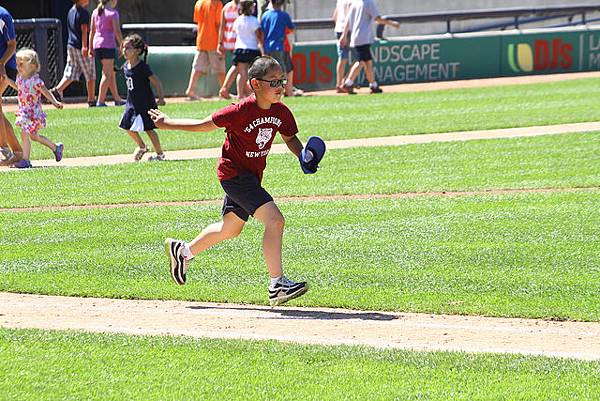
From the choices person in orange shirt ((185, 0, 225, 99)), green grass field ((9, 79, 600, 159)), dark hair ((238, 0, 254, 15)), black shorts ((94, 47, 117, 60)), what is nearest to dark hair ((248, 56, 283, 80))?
green grass field ((9, 79, 600, 159))

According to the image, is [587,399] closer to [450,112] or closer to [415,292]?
[415,292]

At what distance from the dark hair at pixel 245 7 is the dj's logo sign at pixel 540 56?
25.6ft

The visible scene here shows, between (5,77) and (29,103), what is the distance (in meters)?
0.54

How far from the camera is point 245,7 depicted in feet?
66.5

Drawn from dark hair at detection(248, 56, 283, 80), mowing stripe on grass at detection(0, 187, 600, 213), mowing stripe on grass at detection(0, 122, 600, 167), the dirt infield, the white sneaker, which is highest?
dark hair at detection(248, 56, 283, 80)

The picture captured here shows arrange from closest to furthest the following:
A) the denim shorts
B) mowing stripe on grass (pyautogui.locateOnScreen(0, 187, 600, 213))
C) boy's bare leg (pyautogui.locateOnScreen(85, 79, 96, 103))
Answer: mowing stripe on grass (pyautogui.locateOnScreen(0, 187, 600, 213)) → boy's bare leg (pyautogui.locateOnScreen(85, 79, 96, 103)) → the denim shorts

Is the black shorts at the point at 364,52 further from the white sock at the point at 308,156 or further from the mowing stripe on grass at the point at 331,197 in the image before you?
the white sock at the point at 308,156

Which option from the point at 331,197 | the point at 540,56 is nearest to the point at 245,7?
the point at 540,56

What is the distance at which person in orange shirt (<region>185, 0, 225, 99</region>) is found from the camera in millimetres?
21000

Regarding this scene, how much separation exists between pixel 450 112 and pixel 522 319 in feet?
40.2

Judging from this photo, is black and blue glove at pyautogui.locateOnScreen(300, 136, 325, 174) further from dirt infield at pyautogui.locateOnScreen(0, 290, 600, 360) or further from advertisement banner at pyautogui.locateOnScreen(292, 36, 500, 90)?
advertisement banner at pyautogui.locateOnScreen(292, 36, 500, 90)

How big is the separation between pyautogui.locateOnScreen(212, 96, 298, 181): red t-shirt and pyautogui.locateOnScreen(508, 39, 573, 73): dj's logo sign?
63.3ft

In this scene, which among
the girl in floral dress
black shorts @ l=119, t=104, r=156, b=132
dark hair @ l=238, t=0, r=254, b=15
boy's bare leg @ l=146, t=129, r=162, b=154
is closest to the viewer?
the girl in floral dress

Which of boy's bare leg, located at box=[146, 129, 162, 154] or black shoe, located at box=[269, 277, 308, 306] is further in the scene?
boy's bare leg, located at box=[146, 129, 162, 154]
